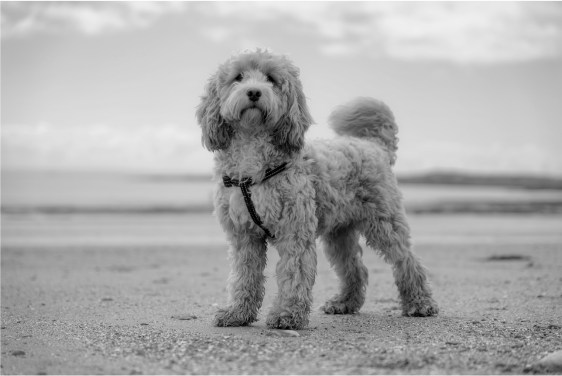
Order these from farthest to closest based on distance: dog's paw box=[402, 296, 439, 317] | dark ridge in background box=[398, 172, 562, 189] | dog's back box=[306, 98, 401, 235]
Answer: dark ridge in background box=[398, 172, 562, 189] < dog's paw box=[402, 296, 439, 317] < dog's back box=[306, 98, 401, 235]

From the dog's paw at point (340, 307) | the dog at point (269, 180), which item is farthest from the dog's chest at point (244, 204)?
the dog's paw at point (340, 307)

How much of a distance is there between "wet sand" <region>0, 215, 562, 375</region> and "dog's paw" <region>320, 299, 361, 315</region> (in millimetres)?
112

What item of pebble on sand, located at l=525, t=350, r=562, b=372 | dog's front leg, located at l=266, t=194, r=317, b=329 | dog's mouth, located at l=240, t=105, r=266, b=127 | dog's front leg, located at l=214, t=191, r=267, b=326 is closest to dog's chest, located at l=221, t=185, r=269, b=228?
dog's front leg, located at l=214, t=191, r=267, b=326

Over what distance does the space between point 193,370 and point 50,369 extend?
108 cm

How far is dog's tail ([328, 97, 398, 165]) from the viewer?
7785 mm

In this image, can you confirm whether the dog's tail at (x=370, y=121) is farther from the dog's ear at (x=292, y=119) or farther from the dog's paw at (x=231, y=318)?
the dog's paw at (x=231, y=318)

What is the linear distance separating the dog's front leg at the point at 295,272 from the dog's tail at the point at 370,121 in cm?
205

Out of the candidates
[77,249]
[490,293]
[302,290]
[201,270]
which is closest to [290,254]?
[302,290]

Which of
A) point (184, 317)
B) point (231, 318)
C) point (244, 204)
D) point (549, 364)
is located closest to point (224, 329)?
point (231, 318)

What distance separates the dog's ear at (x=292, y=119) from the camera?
19.7 ft

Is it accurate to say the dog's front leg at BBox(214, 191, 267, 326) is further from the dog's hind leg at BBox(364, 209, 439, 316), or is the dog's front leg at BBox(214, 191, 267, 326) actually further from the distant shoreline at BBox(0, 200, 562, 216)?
the distant shoreline at BBox(0, 200, 562, 216)

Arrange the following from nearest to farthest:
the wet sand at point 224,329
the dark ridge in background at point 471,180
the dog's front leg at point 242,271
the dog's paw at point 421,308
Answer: the wet sand at point 224,329 < the dog's front leg at point 242,271 < the dog's paw at point 421,308 < the dark ridge in background at point 471,180

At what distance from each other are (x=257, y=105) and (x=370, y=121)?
7.98 feet

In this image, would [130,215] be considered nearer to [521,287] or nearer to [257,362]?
[521,287]
